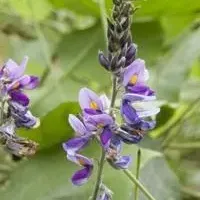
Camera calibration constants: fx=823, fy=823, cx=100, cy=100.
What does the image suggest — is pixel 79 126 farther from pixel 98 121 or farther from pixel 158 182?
pixel 158 182

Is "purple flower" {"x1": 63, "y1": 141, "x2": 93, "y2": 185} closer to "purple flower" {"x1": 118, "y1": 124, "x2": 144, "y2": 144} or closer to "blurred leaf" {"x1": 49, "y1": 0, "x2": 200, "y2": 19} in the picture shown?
"purple flower" {"x1": 118, "y1": 124, "x2": 144, "y2": 144}

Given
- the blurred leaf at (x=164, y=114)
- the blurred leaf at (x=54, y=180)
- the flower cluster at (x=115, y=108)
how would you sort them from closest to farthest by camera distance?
A: the flower cluster at (x=115, y=108) → the blurred leaf at (x=54, y=180) → the blurred leaf at (x=164, y=114)

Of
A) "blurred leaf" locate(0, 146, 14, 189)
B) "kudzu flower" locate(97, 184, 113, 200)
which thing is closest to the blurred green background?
"blurred leaf" locate(0, 146, 14, 189)

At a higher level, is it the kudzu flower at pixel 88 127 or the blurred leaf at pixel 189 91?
the kudzu flower at pixel 88 127

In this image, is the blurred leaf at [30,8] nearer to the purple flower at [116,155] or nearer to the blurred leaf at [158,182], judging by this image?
the blurred leaf at [158,182]

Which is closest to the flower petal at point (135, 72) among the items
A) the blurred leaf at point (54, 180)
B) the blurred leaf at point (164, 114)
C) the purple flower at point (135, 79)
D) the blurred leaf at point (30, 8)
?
the purple flower at point (135, 79)

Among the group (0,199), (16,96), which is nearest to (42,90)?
(0,199)

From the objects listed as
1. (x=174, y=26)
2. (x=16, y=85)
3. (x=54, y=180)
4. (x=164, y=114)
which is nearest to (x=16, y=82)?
A: (x=16, y=85)
